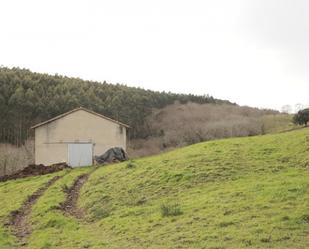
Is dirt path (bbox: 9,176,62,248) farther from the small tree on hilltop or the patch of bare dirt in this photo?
the small tree on hilltop

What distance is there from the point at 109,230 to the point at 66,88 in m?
102

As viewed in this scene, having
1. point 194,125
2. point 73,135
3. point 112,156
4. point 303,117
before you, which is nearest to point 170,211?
point 112,156

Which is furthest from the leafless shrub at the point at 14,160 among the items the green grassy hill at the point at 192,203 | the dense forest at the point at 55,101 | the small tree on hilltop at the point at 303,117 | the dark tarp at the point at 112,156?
the small tree on hilltop at the point at 303,117

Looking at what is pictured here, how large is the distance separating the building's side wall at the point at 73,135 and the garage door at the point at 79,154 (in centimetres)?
49

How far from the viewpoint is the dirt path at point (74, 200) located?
2451cm

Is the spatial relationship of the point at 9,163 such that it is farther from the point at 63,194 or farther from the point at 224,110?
the point at 224,110

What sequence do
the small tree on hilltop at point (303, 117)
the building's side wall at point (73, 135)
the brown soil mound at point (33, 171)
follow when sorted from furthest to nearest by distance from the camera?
the small tree on hilltop at point (303, 117) < the building's side wall at point (73, 135) < the brown soil mound at point (33, 171)

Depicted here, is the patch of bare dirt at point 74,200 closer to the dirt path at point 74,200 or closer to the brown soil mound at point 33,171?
the dirt path at point 74,200

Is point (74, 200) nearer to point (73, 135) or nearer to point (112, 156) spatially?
point (112, 156)

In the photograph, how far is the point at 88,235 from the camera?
18.8 meters

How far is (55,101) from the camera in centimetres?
10619

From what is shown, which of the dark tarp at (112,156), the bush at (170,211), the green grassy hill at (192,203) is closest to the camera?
the green grassy hill at (192,203)

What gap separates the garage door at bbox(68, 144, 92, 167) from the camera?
52.0m

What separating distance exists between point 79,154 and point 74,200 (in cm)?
2506
